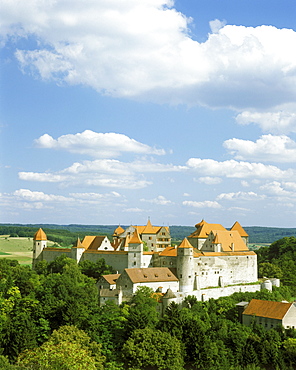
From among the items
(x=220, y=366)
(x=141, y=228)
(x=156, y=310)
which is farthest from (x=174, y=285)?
(x=141, y=228)

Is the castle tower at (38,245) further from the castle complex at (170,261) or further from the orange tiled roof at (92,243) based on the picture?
the orange tiled roof at (92,243)

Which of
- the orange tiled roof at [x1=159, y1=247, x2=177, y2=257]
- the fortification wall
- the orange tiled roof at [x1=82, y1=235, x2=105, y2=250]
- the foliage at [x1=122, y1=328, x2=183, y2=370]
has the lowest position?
the foliage at [x1=122, y1=328, x2=183, y2=370]

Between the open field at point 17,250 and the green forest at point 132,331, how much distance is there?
252 ft

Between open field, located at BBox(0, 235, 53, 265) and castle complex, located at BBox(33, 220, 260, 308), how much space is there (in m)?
60.9

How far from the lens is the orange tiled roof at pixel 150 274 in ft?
201

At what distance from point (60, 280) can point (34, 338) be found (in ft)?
30.2

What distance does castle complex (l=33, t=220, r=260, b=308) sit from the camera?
62.0 metres

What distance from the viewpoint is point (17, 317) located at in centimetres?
5409

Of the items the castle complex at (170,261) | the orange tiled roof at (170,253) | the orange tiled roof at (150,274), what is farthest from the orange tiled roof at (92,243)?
the orange tiled roof at (150,274)

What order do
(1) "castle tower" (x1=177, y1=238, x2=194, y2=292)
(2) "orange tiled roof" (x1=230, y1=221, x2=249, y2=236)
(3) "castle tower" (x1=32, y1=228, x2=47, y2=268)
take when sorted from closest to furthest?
(1) "castle tower" (x1=177, y1=238, x2=194, y2=292)
(3) "castle tower" (x1=32, y1=228, x2=47, y2=268)
(2) "orange tiled roof" (x1=230, y1=221, x2=249, y2=236)

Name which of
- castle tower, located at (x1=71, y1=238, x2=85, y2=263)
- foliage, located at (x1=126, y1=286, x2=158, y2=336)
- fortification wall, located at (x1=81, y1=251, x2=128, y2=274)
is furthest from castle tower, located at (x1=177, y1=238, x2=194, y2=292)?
castle tower, located at (x1=71, y1=238, x2=85, y2=263)

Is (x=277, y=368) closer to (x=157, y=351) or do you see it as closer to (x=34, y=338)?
(x=157, y=351)

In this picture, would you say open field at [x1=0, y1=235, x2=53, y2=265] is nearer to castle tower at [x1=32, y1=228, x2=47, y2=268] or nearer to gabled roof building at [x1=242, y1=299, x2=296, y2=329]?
castle tower at [x1=32, y1=228, x2=47, y2=268]

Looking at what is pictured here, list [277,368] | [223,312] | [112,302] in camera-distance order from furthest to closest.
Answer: [223,312]
[112,302]
[277,368]
